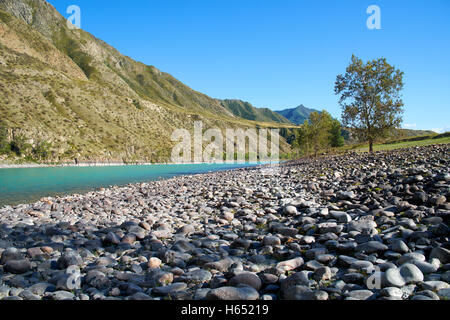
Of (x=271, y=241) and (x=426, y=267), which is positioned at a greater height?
(x=426, y=267)

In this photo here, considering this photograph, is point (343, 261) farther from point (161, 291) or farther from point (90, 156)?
point (90, 156)

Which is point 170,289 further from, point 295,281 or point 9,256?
point 9,256

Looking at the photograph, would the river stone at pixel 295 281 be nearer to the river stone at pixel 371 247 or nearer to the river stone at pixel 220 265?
the river stone at pixel 220 265

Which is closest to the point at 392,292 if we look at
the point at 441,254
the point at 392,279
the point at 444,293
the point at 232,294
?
the point at 392,279

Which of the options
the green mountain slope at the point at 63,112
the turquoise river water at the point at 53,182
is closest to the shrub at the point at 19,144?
the green mountain slope at the point at 63,112

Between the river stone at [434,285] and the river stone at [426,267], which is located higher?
the river stone at [426,267]

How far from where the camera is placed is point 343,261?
4461 mm

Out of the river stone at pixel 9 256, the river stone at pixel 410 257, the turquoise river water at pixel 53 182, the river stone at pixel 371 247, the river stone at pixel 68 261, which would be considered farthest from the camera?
the turquoise river water at pixel 53 182

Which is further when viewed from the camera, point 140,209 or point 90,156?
point 90,156

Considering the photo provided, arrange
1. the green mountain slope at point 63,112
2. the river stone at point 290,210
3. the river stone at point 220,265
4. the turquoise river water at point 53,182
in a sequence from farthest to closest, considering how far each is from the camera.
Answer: the green mountain slope at point 63,112 < the turquoise river water at point 53,182 < the river stone at point 290,210 < the river stone at point 220,265

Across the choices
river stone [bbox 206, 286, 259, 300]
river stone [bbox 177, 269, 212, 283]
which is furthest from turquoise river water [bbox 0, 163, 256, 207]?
river stone [bbox 206, 286, 259, 300]
